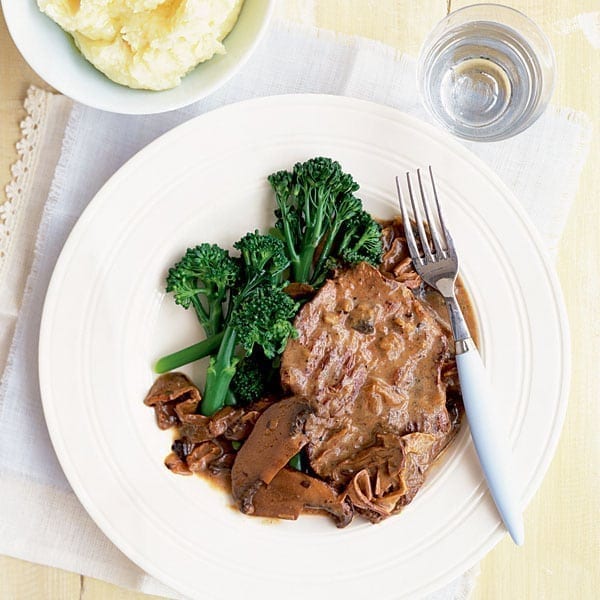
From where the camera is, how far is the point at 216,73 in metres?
3.12

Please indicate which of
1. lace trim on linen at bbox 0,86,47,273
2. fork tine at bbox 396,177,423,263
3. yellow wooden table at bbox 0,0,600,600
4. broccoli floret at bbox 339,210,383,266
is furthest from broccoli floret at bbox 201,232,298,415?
yellow wooden table at bbox 0,0,600,600

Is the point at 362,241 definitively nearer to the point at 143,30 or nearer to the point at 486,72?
the point at 486,72

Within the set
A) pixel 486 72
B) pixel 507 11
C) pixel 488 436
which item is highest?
pixel 507 11

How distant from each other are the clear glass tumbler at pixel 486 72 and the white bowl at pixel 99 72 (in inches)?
36.5

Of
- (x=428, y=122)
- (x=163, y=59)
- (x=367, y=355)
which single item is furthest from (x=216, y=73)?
(x=367, y=355)

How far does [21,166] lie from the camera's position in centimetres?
372

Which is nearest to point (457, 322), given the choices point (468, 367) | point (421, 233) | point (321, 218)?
point (468, 367)

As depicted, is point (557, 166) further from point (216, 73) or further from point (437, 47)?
point (216, 73)

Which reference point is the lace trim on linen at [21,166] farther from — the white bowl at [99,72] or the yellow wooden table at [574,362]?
the yellow wooden table at [574,362]

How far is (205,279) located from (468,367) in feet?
4.23

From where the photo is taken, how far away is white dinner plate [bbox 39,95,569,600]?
345 cm

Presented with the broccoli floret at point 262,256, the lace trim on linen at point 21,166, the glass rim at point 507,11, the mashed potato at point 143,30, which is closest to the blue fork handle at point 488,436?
the broccoli floret at point 262,256

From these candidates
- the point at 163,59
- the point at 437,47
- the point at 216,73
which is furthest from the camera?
the point at 437,47

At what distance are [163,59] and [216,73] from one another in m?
0.29
